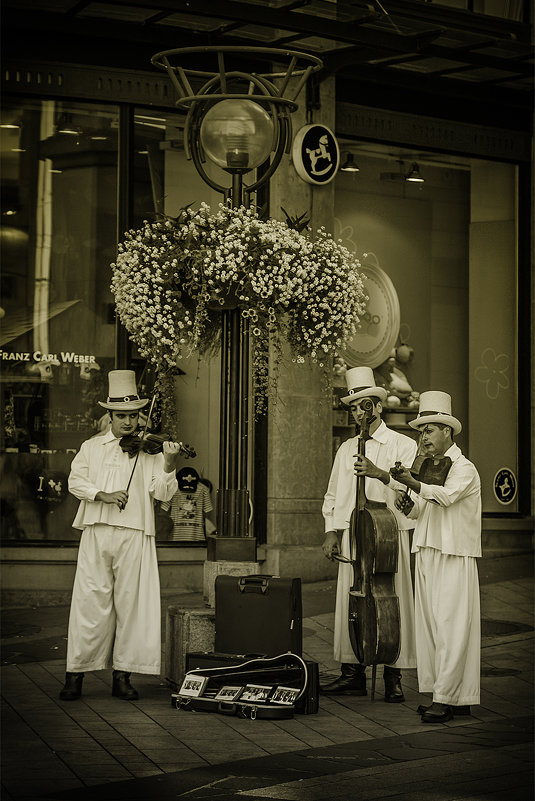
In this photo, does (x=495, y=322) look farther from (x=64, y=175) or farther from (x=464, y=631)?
(x=464, y=631)

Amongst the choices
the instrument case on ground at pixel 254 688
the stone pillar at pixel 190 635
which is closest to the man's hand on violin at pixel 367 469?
the instrument case on ground at pixel 254 688

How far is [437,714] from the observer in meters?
8.07

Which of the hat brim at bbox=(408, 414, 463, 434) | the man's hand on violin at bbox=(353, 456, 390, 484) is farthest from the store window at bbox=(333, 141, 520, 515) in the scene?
the man's hand on violin at bbox=(353, 456, 390, 484)

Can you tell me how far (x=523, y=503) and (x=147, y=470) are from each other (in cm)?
702

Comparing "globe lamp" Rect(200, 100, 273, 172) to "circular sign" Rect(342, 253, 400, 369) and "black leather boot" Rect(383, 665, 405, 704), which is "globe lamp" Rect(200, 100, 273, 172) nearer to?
"black leather boot" Rect(383, 665, 405, 704)

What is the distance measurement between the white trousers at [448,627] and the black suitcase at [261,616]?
829 mm

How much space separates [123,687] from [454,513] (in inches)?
94.2

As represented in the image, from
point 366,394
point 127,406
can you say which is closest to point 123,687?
point 127,406

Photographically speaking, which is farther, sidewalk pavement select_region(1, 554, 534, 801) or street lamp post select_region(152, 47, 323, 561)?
street lamp post select_region(152, 47, 323, 561)

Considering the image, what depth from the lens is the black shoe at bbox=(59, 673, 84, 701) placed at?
8.38m

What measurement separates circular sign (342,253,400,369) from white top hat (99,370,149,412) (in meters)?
5.31

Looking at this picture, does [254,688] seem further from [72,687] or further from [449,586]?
[449,586]

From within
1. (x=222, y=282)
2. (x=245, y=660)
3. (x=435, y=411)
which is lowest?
(x=245, y=660)

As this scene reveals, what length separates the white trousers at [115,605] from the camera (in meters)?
8.51
